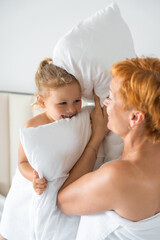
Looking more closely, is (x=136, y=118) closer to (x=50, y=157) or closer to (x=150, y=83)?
(x=150, y=83)

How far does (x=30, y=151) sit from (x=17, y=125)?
108 cm

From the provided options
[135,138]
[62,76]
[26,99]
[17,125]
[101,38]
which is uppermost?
[101,38]

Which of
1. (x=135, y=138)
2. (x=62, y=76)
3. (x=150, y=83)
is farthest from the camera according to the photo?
(x=62, y=76)

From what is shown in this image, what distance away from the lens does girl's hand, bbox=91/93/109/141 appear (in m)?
1.19

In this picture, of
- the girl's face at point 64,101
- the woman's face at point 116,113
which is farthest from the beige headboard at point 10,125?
the woman's face at point 116,113

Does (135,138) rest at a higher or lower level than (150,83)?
lower

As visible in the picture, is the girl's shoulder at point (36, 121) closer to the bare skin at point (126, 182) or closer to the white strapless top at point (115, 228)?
the bare skin at point (126, 182)

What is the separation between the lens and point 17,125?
2.12 m

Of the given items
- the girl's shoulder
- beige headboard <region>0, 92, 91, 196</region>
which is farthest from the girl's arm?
beige headboard <region>0, 92, 91, 196</region>

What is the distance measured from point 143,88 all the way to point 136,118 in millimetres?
115

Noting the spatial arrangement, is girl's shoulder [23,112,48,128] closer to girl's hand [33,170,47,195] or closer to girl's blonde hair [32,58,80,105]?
girl's blonde hair [32,58,80,105]

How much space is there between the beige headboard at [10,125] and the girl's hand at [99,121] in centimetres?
89

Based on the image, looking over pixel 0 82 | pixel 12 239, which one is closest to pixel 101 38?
pixel 12 239

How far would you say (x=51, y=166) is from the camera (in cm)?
107
